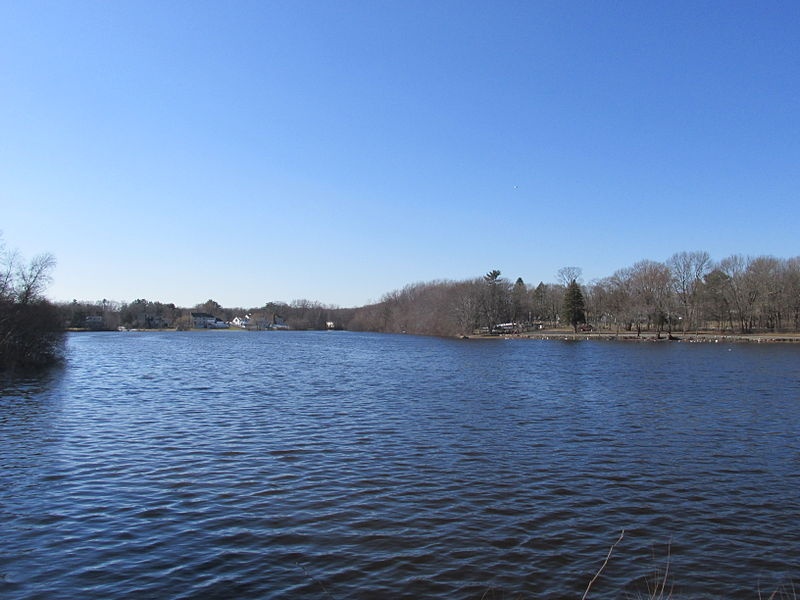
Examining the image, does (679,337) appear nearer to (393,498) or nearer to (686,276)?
(686,276)

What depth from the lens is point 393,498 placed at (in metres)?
11.9

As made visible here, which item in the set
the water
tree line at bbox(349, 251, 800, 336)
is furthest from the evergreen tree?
the water

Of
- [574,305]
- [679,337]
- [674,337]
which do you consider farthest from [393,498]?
[574,305]

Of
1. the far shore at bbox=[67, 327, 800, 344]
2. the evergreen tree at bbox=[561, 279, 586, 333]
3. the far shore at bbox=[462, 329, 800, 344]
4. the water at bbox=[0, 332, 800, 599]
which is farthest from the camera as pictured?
the evergreen tree at bbox=[561, 279, 586, 333]

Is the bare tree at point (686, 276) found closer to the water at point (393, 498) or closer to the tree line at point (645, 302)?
the tree line at point (645, 302)

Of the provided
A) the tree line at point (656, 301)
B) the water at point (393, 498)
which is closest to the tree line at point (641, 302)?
the tree line at point (656, 301)

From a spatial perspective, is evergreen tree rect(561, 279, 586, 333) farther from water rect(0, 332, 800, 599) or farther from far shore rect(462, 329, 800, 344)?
water rect(0, 332, 800, 599)

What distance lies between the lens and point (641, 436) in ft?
61.0

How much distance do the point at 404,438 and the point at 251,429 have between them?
5417 mm

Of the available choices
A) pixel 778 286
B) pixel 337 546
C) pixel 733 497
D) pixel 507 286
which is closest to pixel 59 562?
pixel 337 546

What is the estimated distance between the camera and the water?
8273mm

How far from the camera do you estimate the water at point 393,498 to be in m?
8.27

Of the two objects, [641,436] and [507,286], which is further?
[507,286]

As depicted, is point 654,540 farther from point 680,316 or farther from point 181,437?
point 680,316
